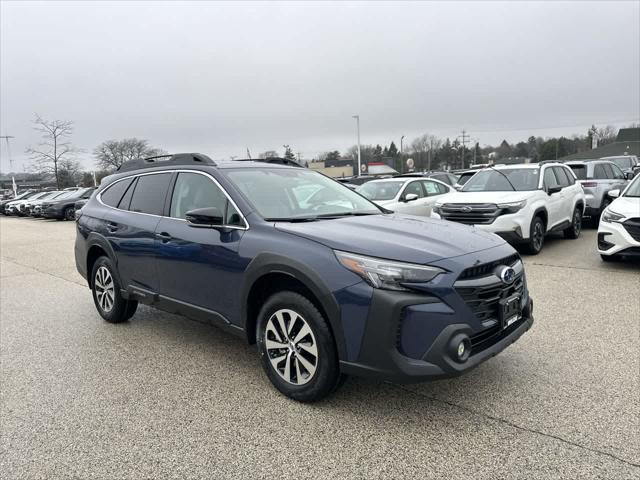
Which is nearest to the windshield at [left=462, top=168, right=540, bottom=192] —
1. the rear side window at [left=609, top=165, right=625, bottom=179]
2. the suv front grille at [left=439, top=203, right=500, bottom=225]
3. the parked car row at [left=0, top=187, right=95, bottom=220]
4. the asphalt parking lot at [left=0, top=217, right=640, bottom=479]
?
the suv front grille at [left=439, top=203, right=500, bottom=225]

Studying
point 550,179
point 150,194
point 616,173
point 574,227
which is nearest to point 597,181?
point 616,173

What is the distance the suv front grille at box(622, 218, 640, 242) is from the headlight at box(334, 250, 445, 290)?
214 inches

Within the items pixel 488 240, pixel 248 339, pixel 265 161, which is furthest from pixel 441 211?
pixel 248 339

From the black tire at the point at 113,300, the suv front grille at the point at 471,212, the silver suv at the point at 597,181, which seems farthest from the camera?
the silver suv at the point at 597,181

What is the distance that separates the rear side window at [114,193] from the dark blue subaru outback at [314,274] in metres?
0.40

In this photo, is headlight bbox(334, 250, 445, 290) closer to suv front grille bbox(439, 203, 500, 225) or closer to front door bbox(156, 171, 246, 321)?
front door bbox(156, 171, 246, 321)

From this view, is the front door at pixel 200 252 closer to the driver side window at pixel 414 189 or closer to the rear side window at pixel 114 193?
the rear side window at pixel 114 193

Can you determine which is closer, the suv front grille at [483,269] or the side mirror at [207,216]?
the suv front grille at [483,269]

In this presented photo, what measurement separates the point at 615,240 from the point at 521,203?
1.72m

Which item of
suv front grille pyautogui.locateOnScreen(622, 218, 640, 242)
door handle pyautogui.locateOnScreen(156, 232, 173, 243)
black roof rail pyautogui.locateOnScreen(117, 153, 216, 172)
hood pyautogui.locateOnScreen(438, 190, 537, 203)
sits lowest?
suv front grille pyautogui.locateOnScreen(622, 218, 640, 242)

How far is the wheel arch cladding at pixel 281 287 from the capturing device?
295 centimetres

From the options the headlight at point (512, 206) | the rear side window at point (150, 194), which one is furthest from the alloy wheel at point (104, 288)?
the headlight at point (512, 206)

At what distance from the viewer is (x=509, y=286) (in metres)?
3.21

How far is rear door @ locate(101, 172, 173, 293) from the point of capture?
14.7 ft
